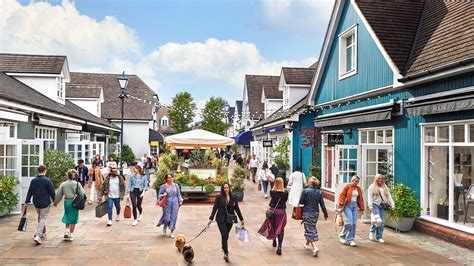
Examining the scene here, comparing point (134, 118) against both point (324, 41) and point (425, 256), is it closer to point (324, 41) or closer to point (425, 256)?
point (324, 41)

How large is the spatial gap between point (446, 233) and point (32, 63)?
20645mm

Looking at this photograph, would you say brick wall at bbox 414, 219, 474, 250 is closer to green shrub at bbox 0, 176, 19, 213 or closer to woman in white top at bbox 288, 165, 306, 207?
woman in white top at bbox 288, 165, 306, 207

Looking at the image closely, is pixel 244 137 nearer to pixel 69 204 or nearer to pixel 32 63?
pixel 32 63

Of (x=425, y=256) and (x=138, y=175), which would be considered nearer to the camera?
(x=425, y=256)

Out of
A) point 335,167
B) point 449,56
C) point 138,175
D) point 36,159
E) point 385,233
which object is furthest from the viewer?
point 335,167

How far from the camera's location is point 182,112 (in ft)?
159

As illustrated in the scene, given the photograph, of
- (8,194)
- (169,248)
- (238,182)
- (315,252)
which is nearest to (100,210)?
(169,248)

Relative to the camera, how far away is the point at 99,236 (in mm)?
9648

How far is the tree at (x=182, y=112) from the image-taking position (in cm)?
4828

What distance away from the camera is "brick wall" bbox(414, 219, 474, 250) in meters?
8.50

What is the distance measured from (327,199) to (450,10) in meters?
8.02

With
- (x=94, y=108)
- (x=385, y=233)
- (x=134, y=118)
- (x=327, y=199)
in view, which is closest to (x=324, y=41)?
(x=327, y=199)

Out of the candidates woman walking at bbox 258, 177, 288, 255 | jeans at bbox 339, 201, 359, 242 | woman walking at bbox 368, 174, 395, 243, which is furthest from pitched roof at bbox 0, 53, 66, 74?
woman walking at bbox 368, 174, 395, 243

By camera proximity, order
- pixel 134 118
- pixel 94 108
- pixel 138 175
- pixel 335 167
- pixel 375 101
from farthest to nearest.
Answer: pixel 134 118
pixel 94 108
pixel 335 167
pixel 375 101
pixel 138 175
